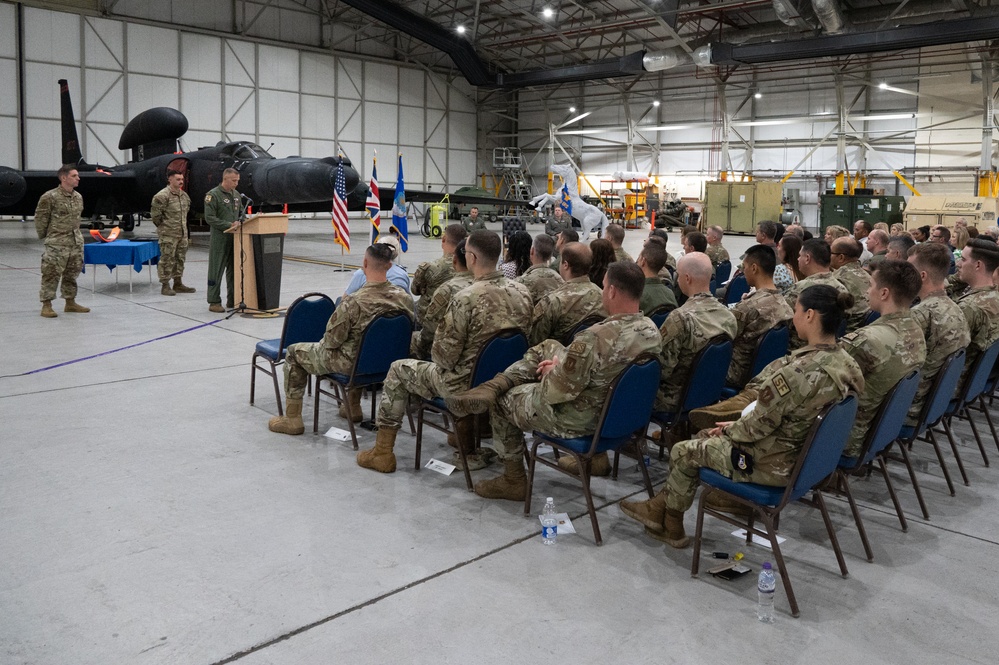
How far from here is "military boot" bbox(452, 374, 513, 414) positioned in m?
3.98

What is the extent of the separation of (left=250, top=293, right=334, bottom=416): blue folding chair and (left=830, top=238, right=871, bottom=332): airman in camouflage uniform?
12.6ft

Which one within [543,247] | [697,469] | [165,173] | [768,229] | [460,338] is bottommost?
[697,469]

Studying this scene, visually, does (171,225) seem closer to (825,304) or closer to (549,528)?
(549,528)

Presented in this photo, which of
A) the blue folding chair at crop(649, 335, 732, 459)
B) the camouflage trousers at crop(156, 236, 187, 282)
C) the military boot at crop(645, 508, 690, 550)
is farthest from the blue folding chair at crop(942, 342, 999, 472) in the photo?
the camouflage trousers at crop(156, 236, 187, 282)

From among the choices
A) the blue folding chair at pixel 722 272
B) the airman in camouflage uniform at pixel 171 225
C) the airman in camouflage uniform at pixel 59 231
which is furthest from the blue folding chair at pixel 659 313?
the airman in camouflage uniform at pixel 171 225

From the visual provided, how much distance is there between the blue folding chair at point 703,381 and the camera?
A: 13.7 feet

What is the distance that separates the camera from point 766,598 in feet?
10.1

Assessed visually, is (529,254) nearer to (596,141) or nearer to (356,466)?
(356,466)

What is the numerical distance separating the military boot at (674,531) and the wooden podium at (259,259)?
6619 millimetres

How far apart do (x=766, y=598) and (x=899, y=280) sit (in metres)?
1.76

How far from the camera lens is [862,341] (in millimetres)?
3768

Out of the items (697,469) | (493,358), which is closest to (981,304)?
(697,469)

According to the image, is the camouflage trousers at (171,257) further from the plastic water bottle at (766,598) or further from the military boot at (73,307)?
the plastic water bottle at (766,598)

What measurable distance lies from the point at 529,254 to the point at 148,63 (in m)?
24.9
